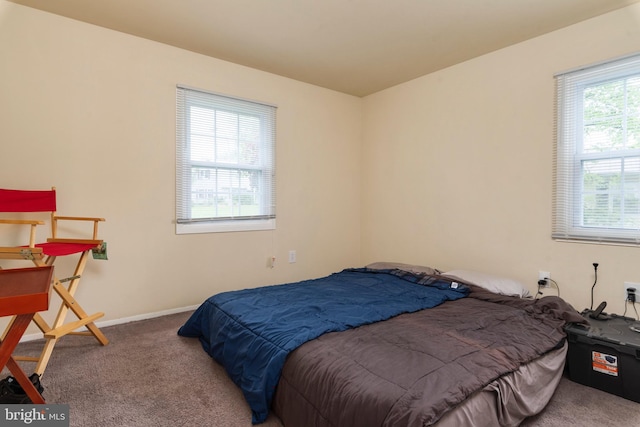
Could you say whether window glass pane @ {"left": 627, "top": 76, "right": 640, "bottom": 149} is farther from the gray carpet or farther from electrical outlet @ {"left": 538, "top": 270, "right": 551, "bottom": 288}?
the gray carpet

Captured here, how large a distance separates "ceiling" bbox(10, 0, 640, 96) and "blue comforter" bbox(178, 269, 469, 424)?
199 cm

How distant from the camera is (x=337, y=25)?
8.45ft

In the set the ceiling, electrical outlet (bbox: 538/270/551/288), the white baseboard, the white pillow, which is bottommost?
the white baseboard

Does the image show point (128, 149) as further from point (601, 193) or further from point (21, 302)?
point (601, 193)

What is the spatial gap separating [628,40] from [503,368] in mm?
2392

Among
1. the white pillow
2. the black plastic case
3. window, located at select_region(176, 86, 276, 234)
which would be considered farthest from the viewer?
window, located at select_region(176, 86, 276, 234)

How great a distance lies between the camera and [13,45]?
234 centimetres

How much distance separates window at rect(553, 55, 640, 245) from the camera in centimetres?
228

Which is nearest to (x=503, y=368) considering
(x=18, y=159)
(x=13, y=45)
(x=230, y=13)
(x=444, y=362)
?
(x=444, y=362)

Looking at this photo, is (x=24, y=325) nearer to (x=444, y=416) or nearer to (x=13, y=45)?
(x=444, y=416)

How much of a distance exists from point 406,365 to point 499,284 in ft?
5.20

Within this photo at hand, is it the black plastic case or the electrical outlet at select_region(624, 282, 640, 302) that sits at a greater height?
the electrical outlet at select_region(624, 282, 640, 302)

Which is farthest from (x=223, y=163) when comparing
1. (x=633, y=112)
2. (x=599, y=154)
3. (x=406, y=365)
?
(x=633, y=112)

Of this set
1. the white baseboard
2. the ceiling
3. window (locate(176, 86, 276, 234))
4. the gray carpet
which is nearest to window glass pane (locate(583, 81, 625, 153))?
the ceiling
